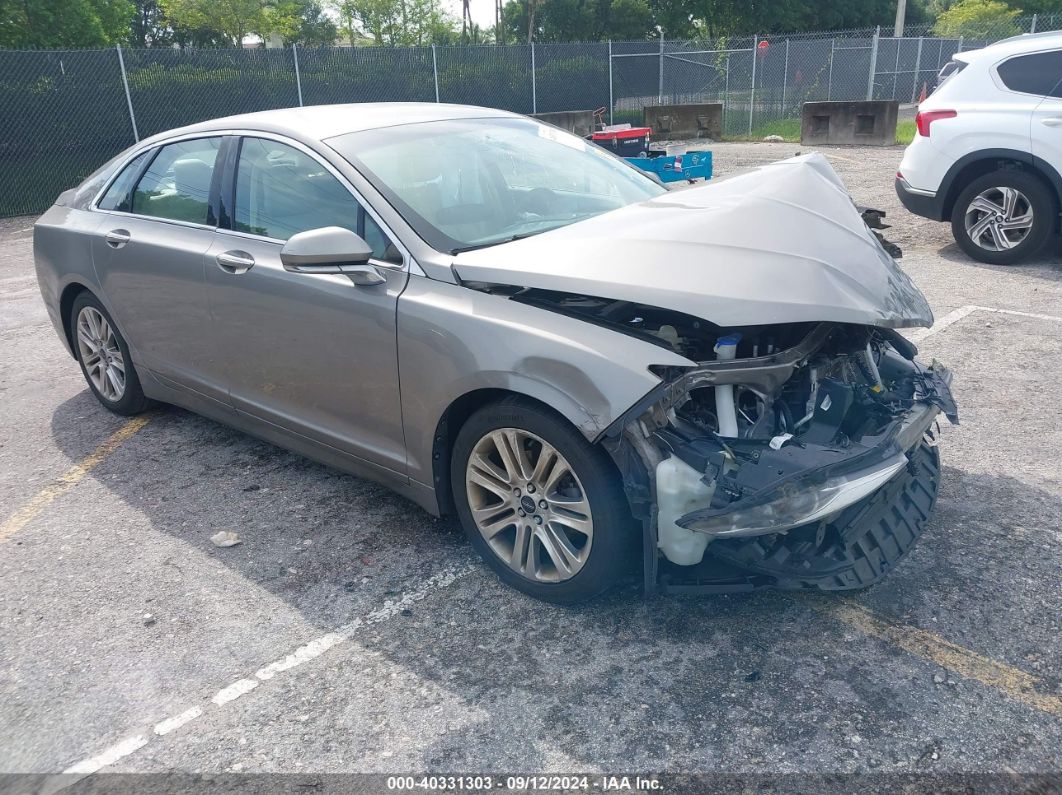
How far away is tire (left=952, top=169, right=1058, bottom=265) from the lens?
7316mm

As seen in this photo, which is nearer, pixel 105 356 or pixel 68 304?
pixel 105 356

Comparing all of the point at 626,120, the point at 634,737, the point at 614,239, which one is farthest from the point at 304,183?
the point at 626,120

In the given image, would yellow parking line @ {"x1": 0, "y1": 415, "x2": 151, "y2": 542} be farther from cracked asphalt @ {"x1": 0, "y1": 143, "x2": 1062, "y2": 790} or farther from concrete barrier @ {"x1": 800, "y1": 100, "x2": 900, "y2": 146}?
concrete barrier @ {"x1": 800, "y1": 100, "x2": 900, "y2": 146}

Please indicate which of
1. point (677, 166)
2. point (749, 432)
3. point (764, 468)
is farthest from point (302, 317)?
point (677, 166)

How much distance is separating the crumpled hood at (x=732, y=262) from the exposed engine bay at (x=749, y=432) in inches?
5.4

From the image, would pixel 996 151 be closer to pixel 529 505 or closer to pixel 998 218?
pixel 998 218

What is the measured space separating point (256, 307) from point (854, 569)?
8.88 ft

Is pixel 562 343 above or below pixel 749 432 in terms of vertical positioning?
above

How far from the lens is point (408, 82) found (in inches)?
759

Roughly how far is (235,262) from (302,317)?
1.76 ft

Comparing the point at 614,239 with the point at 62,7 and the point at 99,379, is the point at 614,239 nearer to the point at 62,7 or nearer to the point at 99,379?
the point at 99,379

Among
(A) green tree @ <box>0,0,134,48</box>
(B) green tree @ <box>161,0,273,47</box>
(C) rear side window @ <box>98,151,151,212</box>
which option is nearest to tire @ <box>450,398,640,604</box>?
(C) rear side window @ <box>98,151,151,212</box>

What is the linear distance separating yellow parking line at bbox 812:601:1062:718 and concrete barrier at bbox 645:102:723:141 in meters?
19.7

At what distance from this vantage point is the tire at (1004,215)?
7316 mm
